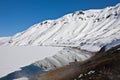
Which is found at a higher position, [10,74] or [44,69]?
[44,69]

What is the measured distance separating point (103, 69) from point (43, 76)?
14.8 meters

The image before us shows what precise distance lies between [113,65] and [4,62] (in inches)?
1033

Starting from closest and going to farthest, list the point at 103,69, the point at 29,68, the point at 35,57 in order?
the point at 103,69, the point at 29,68, the point at 35,57

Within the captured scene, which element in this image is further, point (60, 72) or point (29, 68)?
point (29, 68)

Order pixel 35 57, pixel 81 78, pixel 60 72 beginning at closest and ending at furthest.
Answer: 1. pixel 81 78
2. pixel 60 72
3. pixel 35 57

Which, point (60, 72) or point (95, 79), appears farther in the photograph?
point (60, 72)

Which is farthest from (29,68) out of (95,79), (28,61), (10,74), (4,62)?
Result: (95,79)

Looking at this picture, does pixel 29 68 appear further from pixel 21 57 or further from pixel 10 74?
pixel 10 74

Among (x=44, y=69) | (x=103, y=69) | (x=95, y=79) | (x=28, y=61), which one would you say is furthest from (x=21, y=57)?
(x=95, y=79)

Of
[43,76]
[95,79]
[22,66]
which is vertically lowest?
[95,79]

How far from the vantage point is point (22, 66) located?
215 ft

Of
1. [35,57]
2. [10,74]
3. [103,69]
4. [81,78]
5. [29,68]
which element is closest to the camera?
[81,78]

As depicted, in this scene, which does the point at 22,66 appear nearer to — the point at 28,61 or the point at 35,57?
the point at 28,61

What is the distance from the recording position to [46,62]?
262 ft
